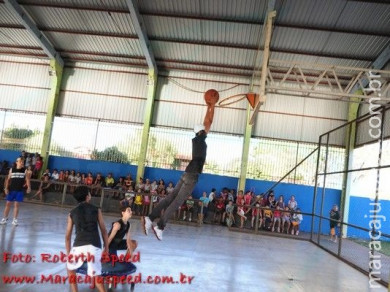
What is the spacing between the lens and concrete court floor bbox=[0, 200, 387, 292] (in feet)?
17.4

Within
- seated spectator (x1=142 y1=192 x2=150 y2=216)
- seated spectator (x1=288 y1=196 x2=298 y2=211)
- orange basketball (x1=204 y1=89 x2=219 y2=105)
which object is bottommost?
seated spectator (x1=142 y1=192 x2=150 y2=216)

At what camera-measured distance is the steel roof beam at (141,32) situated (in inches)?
533

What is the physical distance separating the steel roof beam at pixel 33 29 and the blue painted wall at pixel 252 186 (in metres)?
5.31

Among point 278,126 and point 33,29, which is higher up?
point 33,29

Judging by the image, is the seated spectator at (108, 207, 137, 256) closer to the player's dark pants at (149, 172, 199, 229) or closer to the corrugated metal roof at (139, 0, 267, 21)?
the player's dark pants at (149, 172, 199, 229)

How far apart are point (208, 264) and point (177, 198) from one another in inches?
97.1

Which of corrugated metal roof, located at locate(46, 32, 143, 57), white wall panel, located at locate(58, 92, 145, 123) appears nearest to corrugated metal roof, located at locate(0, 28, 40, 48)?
corrugated metal roof, located at locate(46, 32, 143, 57)

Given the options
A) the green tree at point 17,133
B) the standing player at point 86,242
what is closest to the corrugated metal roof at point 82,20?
the green tree at point 17,133

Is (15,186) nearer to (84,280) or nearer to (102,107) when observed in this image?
(84,280)

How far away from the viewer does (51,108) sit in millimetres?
18125

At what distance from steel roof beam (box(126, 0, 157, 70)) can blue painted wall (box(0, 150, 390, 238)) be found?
5.43 metres

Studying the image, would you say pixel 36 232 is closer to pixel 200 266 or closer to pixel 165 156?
pixel 200 266

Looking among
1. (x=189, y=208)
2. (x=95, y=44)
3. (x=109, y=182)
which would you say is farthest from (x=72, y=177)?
(x=95, y=44)

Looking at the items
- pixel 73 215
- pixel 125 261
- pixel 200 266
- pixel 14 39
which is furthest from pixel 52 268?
pixel 14 39
